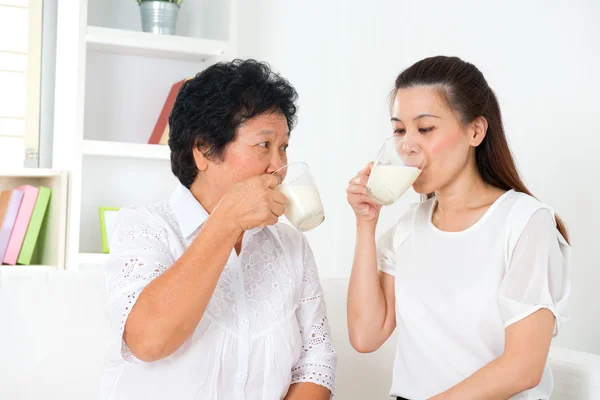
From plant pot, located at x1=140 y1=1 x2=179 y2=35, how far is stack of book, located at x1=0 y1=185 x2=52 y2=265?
869 mm

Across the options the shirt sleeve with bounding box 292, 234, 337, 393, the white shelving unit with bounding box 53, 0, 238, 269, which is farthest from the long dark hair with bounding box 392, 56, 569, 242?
the white shelving unit with bounding box 53, 0, 238, 269

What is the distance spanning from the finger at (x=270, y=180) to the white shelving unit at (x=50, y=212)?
1.83m

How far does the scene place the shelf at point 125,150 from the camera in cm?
328

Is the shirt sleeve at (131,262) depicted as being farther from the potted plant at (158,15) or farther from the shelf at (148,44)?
the potted plant at (158,15)

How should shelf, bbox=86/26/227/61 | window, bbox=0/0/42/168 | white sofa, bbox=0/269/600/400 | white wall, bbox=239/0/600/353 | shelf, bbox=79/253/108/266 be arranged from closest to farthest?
1. white sofa, bbox=0/269/600/400
2. white wall, bbox=239/0/600/353
3. shelf, bbox=79/253/108/266
4. shelf, bbox=86/26/227/61
5. window, bbox=0/0/42/168

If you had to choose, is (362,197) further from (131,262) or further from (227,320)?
(131,262)

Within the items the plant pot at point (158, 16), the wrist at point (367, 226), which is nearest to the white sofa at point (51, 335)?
the wrist at point (367, 226)

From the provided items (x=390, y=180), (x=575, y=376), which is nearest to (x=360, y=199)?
(x=390, y=180)

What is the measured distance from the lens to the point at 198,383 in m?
1.57

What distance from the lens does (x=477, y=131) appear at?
1697mm

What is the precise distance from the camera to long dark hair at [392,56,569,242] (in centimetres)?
168

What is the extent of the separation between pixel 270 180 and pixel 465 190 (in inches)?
18.1

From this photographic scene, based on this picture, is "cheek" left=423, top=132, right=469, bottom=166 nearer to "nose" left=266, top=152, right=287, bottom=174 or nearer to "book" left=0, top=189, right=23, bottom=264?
"nose" left=266, top=152, right=287, bottom=174

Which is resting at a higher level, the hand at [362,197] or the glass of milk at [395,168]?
the glass of milk at [395,168]
